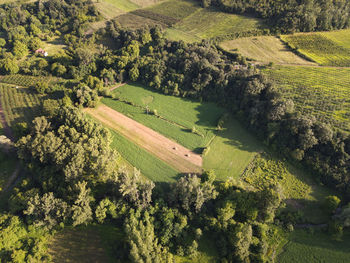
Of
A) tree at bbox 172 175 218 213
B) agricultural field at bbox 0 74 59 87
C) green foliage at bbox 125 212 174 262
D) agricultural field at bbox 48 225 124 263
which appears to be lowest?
agricultural field at bbox 48 225 124 263

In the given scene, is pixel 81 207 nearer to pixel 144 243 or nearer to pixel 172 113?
pixel 144 243

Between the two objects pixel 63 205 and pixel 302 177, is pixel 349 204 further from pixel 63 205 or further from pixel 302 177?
pixel 63 205

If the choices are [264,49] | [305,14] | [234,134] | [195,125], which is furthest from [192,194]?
[305,14]

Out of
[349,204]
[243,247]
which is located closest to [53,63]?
[243,247]

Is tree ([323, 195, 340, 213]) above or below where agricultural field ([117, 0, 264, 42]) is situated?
below

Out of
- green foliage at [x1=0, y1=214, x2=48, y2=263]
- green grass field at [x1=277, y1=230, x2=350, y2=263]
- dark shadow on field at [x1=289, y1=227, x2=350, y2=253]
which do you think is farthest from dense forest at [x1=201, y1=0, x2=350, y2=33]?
green foliage at [x1=0, y1=214, x2=48, y2=263]

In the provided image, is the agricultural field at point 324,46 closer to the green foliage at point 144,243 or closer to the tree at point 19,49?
the green foliage at point 144,243

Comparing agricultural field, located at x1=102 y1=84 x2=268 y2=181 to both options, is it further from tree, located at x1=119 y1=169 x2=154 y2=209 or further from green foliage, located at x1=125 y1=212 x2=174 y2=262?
green foliage, located at x1=125 y1=212 x2=174 y2=262
